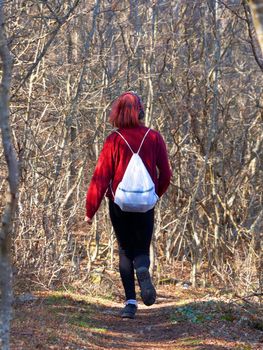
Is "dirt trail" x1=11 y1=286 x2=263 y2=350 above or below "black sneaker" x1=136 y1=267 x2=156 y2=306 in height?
below

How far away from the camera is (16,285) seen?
24.6ft

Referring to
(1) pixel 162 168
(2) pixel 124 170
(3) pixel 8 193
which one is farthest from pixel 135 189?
(3) pixel 8 193

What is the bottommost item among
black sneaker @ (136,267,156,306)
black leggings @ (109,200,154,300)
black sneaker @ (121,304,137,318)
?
black sneaker @ (121,304,137,318)

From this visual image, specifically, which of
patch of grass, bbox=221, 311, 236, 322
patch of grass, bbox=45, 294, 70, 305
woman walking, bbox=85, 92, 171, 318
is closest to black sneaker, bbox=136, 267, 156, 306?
woman walking, bbox=85, 92, 171, 318

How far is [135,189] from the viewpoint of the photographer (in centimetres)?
659

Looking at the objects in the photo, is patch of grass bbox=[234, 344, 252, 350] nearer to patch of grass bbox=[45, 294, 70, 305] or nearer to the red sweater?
the red sweater

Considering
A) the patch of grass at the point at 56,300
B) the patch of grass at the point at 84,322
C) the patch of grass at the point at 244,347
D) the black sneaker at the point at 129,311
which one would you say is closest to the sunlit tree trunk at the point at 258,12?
the patch of grass at the point at 244,347

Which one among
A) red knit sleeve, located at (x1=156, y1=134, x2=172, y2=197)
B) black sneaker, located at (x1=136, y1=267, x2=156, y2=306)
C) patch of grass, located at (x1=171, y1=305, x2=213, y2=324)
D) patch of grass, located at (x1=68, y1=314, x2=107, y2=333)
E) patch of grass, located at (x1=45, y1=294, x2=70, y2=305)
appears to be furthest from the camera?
patch of grass, located at (x1=45, y1=294, x2=70, y2=305)

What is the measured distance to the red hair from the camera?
677cm

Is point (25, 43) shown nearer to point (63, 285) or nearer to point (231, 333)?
point (63, 285)

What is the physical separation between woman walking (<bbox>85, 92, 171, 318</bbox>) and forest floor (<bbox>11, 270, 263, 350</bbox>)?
0.36 m

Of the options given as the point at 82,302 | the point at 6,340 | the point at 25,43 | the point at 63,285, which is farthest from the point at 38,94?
the point at 6,340

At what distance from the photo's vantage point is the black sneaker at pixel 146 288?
6680 millimetres

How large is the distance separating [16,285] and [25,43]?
3617mm
